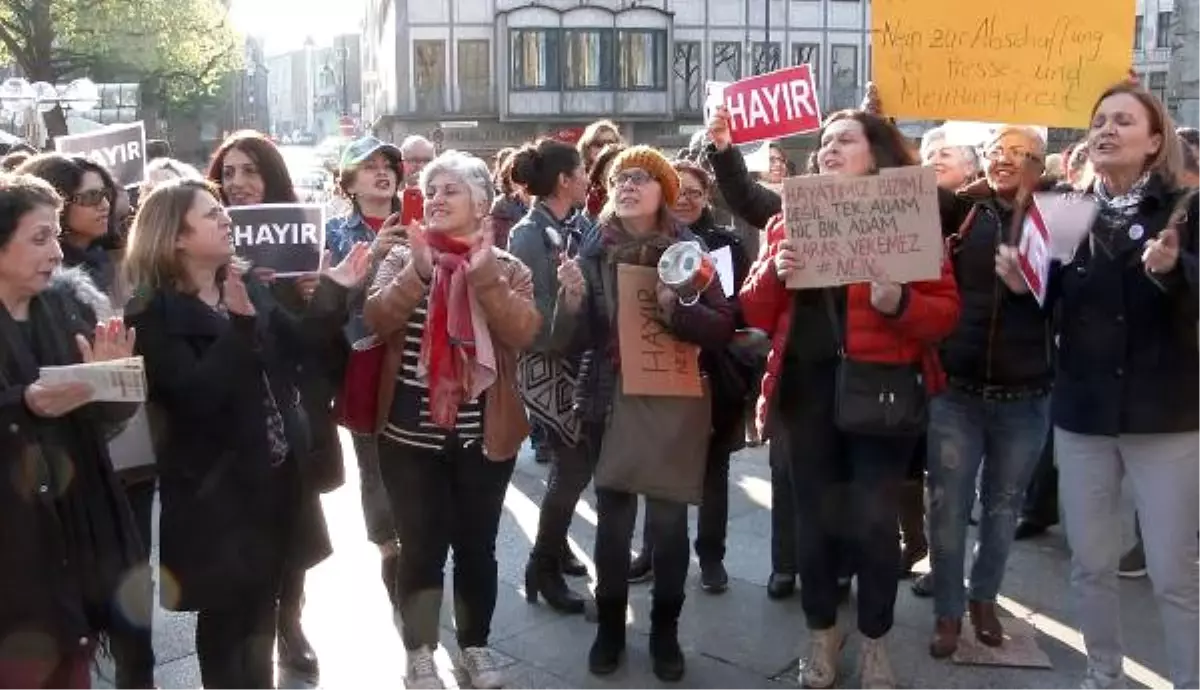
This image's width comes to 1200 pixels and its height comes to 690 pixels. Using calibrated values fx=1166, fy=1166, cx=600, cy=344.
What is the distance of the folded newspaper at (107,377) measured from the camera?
291cm

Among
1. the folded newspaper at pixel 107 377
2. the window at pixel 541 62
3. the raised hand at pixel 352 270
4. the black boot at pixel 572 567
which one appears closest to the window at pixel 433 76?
the window at pixel 541 62

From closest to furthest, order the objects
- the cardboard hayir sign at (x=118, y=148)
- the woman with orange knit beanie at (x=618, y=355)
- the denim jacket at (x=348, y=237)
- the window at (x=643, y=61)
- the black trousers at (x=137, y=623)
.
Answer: the black trousers at (x=137, y=623) → the woman with orange knit beanie at (x=618, y=355) → the denim jacket at (x=348, y=237) → the cardboard hayir sign at (x=118, y=148) → the window at (x=643, y=61)

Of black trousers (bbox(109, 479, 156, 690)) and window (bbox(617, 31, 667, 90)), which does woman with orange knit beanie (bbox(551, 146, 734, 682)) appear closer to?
black trousers (bbox(109, 479, 156, 690))

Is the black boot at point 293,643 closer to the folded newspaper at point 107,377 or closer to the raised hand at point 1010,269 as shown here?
the folded newspaper at point 107,377

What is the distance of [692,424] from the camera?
441 centimetres

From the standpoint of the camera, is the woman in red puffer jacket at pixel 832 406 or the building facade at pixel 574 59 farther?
the building facade at pixel 574 59

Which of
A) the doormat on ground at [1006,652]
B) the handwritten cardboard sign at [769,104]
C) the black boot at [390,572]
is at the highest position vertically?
the handwritten cardboard sign at [769,104]

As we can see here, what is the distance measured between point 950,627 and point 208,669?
2780 mm

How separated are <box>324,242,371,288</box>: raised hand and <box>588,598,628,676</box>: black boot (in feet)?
5.15

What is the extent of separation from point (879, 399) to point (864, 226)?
0.59 m

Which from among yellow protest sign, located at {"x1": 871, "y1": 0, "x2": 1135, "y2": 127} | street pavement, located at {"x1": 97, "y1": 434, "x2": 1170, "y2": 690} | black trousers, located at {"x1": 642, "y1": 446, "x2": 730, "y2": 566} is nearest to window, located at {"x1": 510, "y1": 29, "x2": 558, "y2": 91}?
street pavement, located at {"x1": 97, "y1": 434, "x2": 1170, "y2": 690}

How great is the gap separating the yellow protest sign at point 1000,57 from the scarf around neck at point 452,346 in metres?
1.85

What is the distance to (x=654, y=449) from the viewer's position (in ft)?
14.2

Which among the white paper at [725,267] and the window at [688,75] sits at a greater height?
the window at [688,75]
